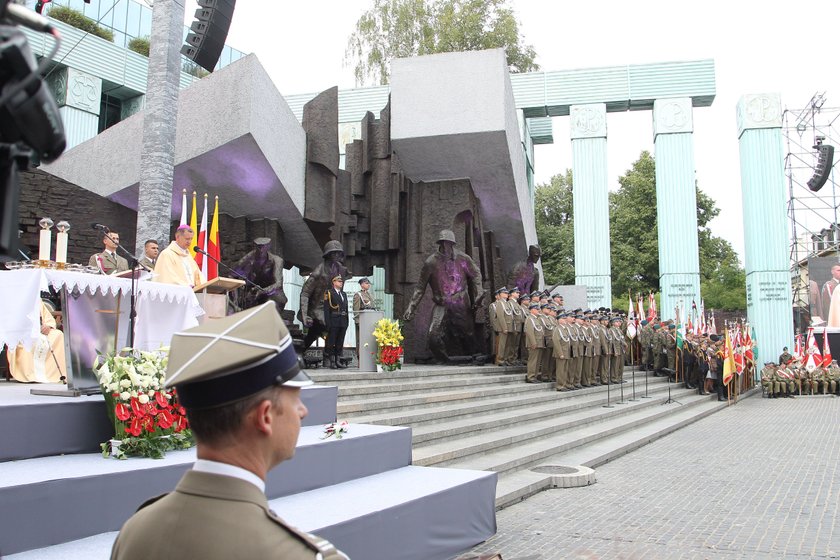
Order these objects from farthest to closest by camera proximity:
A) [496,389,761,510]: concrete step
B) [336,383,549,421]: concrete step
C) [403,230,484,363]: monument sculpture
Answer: [403,230,484,363]: monument sculpture < [336,383,549,421]: concrete step < [496,389,761,510]: concrete step

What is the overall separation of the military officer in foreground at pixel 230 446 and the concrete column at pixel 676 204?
82.2ft

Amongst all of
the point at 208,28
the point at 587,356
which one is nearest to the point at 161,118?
the point at 208,28

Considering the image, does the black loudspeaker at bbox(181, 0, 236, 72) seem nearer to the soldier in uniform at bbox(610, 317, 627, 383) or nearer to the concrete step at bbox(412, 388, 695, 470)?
the concrete step at bbox(412, 388, 695, 470)

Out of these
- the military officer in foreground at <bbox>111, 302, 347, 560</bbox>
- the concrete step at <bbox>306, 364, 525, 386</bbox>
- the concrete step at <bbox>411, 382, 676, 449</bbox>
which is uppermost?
the military officer in foreground at <bbox>111, 302, 347, 560</bbox>

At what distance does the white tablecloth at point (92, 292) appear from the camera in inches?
196

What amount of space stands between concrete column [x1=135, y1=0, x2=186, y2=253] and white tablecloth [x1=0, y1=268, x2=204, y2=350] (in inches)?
106

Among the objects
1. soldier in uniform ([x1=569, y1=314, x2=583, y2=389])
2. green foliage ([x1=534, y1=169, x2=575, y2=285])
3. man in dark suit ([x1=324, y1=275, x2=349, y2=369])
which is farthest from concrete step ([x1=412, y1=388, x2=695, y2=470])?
green foliage ([x1=534, y1=169, x2=575, y2=285])

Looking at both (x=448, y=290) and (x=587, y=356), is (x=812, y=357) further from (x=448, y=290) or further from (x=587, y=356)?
(x=448, y=290)

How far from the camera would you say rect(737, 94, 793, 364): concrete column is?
992 inches

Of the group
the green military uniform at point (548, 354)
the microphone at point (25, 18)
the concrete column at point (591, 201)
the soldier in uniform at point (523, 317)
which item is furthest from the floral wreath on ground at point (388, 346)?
the concrete column at point (591, 201)

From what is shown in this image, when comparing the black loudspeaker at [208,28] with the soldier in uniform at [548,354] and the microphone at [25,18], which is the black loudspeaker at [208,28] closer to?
the soldier in uniform at [548,354]

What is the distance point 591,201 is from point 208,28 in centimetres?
1838

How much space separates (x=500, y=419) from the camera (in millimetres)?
9438

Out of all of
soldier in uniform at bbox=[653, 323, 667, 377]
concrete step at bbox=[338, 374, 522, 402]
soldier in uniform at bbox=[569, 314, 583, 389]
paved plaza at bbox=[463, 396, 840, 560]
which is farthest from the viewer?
soldier in uniform at bbox=[653, 323, 667, 377]
